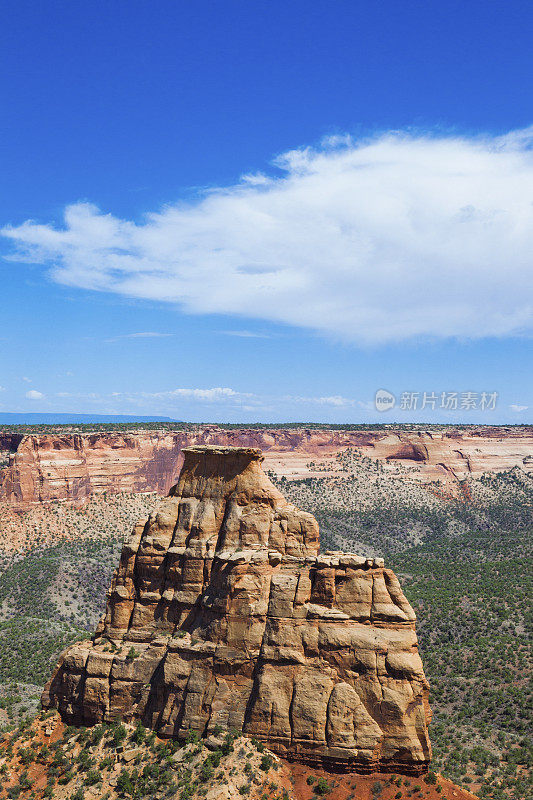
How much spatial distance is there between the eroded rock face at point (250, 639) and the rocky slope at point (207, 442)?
8373 cm

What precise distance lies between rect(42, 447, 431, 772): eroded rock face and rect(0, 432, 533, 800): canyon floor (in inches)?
115

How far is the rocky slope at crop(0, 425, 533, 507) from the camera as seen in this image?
11631 centimetres

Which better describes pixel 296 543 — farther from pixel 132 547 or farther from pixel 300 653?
pixel 132 547

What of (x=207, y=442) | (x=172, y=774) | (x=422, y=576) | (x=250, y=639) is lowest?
(x=422, y=576)

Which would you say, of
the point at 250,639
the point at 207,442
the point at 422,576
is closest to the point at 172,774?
the point at 250,639

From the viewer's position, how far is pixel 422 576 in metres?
97.8

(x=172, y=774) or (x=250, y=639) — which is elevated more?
(x=250, y=639)

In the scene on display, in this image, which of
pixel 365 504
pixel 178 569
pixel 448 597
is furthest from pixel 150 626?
pixel 365 504

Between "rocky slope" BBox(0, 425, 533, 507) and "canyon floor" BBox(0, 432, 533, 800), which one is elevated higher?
"rocky slope" BBox(0, 425, 533, 507)

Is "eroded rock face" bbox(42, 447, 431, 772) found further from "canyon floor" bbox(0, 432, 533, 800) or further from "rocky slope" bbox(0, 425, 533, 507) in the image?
"rocky slope" bbox(0, 425, 533, 507)

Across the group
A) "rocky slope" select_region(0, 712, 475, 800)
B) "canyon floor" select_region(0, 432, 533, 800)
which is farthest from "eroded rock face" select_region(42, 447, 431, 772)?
Result: "canyon floor" select_region(0, 432, 533, 800)

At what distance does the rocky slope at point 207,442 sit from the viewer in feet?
382

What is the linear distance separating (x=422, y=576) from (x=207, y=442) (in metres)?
64.6

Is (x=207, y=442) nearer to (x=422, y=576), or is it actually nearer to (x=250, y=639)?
(x=422, y=576)
